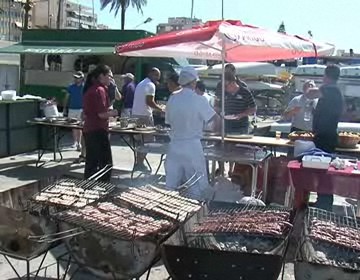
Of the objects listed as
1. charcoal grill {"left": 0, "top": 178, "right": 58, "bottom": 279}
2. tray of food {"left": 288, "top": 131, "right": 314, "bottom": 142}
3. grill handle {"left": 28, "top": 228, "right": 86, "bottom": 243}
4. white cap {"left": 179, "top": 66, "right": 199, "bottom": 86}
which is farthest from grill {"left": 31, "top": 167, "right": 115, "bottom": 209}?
tray of food {"left": 288, "top": 131, "right": 314, "bottom": 142}

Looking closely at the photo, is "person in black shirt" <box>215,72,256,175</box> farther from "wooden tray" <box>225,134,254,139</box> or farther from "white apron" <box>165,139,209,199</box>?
"white apron" <box>165,139,209,199</box>

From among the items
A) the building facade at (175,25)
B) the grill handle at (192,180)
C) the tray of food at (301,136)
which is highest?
the building facade at (175,25)

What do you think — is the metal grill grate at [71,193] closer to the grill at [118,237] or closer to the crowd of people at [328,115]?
the grill at [118,237]

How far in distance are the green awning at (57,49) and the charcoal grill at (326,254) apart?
1366 cm

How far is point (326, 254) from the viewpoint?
11.5ft

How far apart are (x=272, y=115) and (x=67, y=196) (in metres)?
21.3

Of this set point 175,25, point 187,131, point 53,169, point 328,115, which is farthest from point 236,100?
point 175,25

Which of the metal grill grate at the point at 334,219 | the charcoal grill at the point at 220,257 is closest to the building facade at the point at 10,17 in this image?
the metal grill grate at the point at 334,219

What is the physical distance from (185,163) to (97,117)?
74.0 inches

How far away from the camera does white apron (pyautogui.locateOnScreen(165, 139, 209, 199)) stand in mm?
A: 5902

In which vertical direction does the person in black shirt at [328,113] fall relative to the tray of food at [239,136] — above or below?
above

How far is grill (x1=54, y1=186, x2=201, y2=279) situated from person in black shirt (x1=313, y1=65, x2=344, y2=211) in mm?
2924

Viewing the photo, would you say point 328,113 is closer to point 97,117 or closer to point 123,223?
point 97,117

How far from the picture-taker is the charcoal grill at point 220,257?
10.9ft
